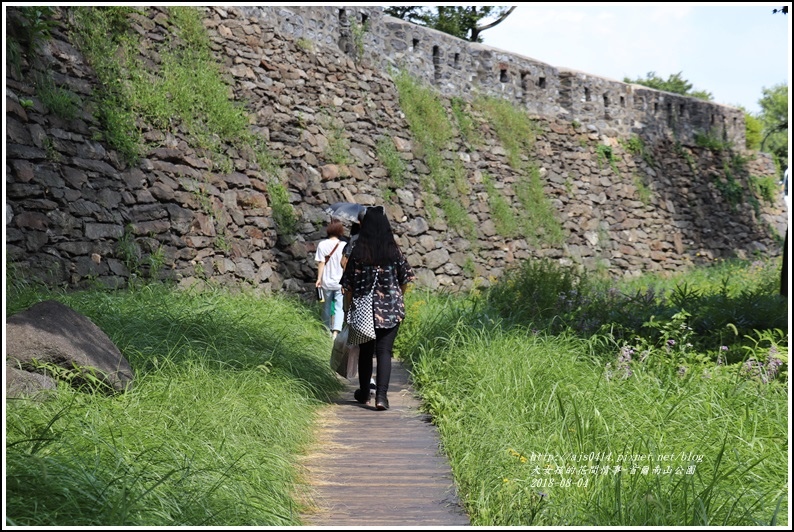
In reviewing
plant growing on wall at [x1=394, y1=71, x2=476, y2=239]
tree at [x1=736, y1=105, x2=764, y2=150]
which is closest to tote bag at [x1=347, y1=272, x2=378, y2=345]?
plant growing on wall at [x1=394, y1=71, x2=476, y2=239]

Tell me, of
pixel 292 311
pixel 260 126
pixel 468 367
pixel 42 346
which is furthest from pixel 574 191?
pixel 42 346

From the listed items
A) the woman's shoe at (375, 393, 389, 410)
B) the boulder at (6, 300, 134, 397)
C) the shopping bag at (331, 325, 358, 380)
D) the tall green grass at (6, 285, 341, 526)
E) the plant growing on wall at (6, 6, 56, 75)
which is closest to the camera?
the tall green grass at (6, 285, 341, 526)

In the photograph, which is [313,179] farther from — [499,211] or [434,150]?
[499,211]

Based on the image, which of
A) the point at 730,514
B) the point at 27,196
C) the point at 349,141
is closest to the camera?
the point at 730,514

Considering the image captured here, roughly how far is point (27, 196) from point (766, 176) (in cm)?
2172

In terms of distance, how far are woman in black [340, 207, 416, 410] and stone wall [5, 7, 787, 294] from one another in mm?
3535

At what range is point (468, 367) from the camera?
6.72 meters

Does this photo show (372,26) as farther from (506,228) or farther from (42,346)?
(42,346)

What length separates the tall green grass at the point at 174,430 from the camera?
Result: 11.2ft

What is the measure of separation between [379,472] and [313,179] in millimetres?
8247

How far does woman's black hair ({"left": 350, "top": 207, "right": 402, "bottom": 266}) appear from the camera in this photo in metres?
6.82

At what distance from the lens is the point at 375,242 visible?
6.84 meters

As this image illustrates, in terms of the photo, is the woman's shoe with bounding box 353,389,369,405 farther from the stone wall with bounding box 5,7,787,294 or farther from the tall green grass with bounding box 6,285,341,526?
the stone wall with bounding box 5,7,787,294

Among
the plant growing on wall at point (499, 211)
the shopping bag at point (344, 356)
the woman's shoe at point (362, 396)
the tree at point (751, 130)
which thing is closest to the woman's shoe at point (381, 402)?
the woman's shoe at point (362, 396)
